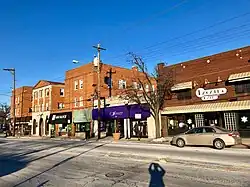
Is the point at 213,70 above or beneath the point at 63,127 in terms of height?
above

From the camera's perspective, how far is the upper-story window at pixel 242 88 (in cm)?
2375

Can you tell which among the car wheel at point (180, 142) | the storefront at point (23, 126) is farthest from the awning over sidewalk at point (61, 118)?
the car wheel at point (180, 142)

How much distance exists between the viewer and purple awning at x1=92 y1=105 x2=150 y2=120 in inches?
1280

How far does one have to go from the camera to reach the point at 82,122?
140ft

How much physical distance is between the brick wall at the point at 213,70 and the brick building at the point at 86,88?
37.2 feet

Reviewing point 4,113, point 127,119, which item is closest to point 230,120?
point 127,119

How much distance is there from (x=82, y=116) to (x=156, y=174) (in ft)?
113

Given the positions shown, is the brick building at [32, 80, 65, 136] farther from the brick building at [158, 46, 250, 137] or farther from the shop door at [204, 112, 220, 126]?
the shop door at [204, 112, 220, 126]

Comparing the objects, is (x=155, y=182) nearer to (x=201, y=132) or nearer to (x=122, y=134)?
(x=201, y=132)

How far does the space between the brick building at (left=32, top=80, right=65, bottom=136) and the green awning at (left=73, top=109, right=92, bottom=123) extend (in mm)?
9016

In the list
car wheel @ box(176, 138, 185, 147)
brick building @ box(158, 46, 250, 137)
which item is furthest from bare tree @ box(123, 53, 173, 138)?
car wheel @ box(176, 138, 185, 147)

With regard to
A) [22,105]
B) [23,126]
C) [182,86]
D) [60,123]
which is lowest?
[23,126]

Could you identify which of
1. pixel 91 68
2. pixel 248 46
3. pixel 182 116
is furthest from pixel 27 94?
pixel 248 46

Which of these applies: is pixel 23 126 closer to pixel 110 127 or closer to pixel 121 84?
pixel 121 84
